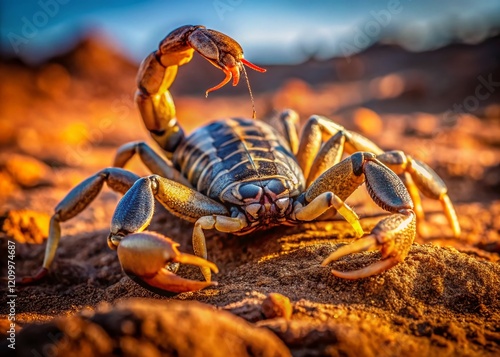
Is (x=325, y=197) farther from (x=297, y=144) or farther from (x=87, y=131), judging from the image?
(x=87, y=131)

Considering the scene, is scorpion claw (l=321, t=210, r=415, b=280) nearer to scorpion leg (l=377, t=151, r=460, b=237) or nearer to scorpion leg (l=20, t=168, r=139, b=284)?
scorpion leg (l=377, t=151, r=460, b=237)

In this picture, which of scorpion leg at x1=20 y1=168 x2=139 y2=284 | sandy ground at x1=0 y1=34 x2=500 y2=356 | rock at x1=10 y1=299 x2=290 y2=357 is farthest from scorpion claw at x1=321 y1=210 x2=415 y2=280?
scorpion leg at x1=20 y1=168 x2=139 y2=284

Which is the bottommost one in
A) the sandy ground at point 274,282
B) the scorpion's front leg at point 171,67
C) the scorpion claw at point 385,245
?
the sandy ground at point 274,282

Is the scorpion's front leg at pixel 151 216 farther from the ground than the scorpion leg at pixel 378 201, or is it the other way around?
the scorpion leg at pixel 378 201

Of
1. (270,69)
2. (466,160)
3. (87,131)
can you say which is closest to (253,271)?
(466,160)

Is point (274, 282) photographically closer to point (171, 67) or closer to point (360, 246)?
point (360, 246)

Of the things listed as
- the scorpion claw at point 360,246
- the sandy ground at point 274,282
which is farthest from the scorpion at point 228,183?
the sandy ground at point 274,282

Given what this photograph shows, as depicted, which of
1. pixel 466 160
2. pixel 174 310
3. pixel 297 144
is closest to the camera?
pixel 174 310

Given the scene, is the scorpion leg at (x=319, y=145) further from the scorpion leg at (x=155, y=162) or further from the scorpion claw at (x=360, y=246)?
the scorpion claw at (x=360, y=246)
